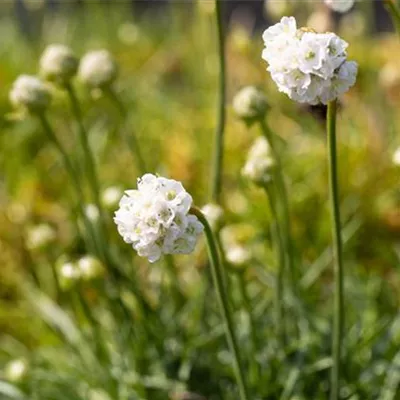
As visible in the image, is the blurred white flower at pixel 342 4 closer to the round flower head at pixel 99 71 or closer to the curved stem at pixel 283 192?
the curved stem at pixel 283 192

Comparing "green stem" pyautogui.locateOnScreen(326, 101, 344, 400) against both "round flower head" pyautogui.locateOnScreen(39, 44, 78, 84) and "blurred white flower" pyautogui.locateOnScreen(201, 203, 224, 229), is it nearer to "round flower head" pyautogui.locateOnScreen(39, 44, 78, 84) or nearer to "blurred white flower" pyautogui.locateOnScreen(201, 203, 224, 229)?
"blurred white flower" pyautogui.locateOnScreen(201, 203, 224, 229)

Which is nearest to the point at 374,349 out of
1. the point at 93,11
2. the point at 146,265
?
the point at 146,265

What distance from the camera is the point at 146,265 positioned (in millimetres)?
1592

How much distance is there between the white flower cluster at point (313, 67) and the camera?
2.27ft

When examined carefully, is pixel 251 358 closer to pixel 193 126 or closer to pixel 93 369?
pixel 93 369

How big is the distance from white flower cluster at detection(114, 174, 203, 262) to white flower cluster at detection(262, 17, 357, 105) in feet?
0.38

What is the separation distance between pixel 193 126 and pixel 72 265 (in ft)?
2.80

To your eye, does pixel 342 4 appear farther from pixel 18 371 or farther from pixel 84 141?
pixel 18 371

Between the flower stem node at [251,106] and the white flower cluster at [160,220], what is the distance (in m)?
0.36

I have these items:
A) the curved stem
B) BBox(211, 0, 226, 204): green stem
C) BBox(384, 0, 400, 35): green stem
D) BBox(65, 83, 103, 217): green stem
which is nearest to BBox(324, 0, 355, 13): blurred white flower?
BBox(384, 0, 400, 35): green stem

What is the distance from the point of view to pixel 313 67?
2.27ft

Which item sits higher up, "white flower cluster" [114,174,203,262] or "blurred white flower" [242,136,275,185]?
"blurred white flower" [242,136,275,185]

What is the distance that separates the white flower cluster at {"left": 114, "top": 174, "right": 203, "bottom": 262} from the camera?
27.5 inches

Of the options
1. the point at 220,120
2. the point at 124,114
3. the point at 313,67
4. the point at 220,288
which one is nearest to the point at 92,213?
the point at 124,114
